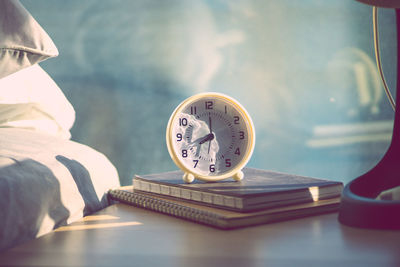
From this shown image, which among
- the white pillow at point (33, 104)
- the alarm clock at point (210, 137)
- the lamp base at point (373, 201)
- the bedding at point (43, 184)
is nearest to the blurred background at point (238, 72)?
the white pillow at point (33, 104)

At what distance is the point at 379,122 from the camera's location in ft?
4.79

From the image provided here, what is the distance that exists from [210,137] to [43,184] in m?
0.34

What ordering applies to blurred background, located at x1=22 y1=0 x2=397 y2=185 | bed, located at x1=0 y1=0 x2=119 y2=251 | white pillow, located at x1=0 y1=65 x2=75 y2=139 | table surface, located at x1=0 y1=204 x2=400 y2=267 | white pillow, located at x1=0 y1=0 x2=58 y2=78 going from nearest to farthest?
table surface, located at x1=0 y1=204 x2=400 y2=267 → bed, located at x1=0 y1=0 x2=119 y2=251 → white pillow, located at x1=0 y1=0 x2=58 y2=78 → white pillow, located at x1=0 y1=65 x2=75 y2=139 → blurred background, located at x1=22 y1=0 x2=397 y2=185

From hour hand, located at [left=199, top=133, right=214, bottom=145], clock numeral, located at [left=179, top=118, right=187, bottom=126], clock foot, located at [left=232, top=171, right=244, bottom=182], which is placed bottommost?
clock foot, located at [left=232, top=171, right=244, bottom=182]

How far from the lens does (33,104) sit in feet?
3.72

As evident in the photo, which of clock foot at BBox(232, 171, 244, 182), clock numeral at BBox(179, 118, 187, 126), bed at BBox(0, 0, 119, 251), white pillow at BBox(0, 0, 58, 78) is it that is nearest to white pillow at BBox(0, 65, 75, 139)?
bed at BBox(0, 0, 119, 251)

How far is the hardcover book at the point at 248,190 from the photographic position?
74 centimetres

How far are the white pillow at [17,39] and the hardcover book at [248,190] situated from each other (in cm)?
34

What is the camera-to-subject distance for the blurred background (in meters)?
1.47

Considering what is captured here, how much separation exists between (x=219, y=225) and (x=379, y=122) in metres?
0.96

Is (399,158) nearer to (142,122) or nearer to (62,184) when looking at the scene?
(62,184)

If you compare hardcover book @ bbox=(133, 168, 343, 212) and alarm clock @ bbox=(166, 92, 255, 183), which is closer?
hardcover book @ bbox=(133, 168, 343, 212)

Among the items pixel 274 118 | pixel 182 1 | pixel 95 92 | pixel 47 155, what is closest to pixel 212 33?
pixel 182 1

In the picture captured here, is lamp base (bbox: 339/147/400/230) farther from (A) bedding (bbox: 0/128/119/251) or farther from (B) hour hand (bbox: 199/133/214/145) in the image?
(A) bedding (bbox: 0/128/119/251)
